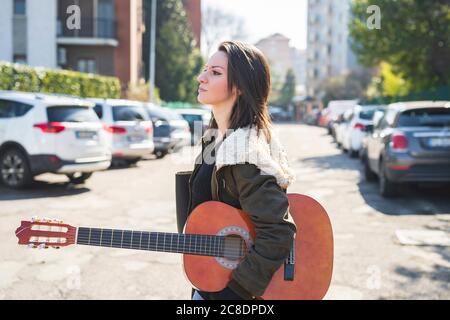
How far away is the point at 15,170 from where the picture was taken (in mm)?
9781

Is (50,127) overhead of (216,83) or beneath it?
beneath

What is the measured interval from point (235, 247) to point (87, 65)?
3224 centimetres

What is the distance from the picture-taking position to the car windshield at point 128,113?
537 inches

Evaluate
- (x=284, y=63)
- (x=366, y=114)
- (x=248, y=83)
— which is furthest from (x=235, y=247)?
(x=284, y=63)

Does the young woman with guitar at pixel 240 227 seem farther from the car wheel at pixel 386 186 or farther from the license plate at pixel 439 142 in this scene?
the car wheel at pixel 386 186

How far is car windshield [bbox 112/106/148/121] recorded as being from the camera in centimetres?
1364

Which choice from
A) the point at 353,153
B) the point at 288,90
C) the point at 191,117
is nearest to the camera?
the point at 353,153

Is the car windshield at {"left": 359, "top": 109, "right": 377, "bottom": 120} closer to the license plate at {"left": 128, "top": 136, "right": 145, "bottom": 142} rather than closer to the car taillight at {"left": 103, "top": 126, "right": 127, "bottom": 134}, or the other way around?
the license plate at {"left": 128, "top": 136, "right": 145, "bottom": 142}

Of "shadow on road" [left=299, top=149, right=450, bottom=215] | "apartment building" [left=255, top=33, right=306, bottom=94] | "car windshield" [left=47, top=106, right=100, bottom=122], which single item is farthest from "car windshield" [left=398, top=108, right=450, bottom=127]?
"apartment building" [left=255, top=33, right=306, bottom=94]

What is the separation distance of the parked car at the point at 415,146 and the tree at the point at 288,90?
91.4m

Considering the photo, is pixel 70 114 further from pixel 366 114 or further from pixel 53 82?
pixel 366 114

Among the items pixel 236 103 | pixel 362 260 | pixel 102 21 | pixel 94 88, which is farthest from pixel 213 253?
pixel 102 21

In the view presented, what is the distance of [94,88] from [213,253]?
21656mm
